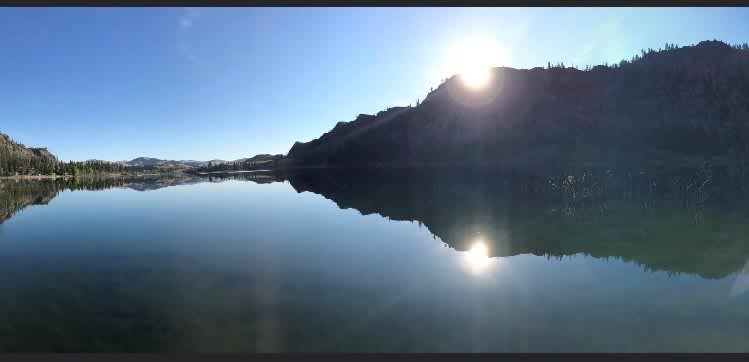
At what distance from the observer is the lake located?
1109 cm

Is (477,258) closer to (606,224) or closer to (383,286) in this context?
(383,286)

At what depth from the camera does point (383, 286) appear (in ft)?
51.2

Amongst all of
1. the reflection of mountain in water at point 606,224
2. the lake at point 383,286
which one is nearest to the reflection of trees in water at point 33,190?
the lake at point 383,286

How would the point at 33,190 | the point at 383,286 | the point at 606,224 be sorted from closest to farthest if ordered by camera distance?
the point at 383,286 → the point at 606,224 → the point at 33,190

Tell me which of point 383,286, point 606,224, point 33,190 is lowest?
point 383,286

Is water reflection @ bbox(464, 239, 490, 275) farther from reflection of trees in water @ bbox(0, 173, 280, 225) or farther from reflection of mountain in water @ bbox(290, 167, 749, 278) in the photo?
reflection of trees in water @ bbox(0, 173, 280, 225)

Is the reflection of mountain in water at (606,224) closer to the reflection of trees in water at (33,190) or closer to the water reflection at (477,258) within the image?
the water reflection at (477,258)

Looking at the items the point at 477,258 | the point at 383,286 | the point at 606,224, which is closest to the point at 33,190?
the point at 383,286

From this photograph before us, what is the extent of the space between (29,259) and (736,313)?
35.7 meters

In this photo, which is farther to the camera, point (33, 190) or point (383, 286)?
point (33, 190)

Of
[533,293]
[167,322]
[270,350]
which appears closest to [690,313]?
[533,293]

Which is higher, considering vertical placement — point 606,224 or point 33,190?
point 33,190

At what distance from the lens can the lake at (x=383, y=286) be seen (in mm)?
11086

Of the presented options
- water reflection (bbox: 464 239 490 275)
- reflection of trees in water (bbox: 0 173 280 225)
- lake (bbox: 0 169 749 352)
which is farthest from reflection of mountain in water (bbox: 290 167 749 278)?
reflection of trees in water (bbox: 0 173 280 225)
